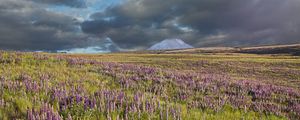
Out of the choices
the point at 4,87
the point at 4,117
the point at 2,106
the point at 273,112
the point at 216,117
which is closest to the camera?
the point at 4,117

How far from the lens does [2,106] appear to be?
655 centimetres

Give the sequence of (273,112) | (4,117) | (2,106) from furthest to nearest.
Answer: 1. (273,112)
2. (2,106)
3. (4,117)

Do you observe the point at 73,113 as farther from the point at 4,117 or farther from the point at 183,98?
the point at 183,98

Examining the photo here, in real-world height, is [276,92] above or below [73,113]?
below

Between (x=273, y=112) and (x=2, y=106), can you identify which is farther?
(x=273, y=112)

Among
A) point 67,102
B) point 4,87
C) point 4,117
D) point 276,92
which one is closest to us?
point 4,117

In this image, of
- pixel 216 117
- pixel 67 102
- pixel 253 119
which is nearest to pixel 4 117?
pixel 67 102

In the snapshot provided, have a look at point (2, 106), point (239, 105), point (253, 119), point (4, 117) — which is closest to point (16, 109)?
point (2, 106)

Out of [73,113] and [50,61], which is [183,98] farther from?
[50,61]

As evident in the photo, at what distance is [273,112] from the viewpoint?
1033 centimetres

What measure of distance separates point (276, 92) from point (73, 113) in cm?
1199

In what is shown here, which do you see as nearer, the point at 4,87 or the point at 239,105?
the point at 4,87

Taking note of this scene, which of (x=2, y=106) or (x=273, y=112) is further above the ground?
(x=2, y=106)

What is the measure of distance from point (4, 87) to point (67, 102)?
105 inches
